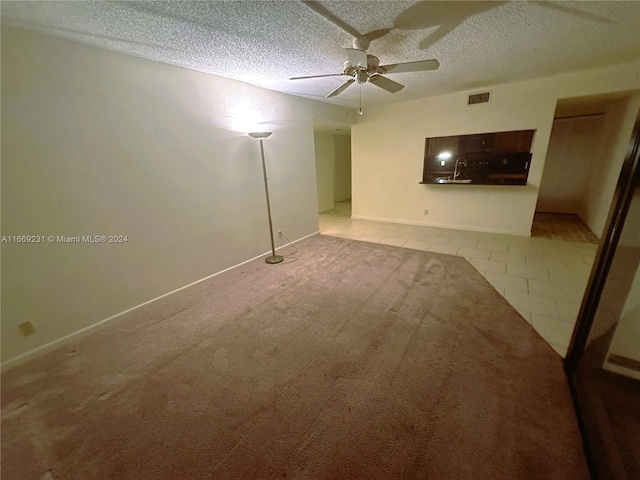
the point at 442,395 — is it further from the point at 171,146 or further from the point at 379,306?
the point at 171,146

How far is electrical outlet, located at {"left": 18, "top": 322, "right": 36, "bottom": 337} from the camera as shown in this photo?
1850 millimetres

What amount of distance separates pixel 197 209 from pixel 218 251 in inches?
23.8

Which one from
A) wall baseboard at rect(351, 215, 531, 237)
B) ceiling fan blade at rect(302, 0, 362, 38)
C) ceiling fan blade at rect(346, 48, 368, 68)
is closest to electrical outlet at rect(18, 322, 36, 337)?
ceiling fan blade at rect(302, 0, 362, 38)

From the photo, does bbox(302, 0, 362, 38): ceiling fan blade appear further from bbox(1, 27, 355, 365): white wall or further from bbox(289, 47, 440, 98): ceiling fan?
bbox(1, 27, 355, 365): white wall

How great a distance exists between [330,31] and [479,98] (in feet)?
11.0

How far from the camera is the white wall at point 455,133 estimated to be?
3.58m

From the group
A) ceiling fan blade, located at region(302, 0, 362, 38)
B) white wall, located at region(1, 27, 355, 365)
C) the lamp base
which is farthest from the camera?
the lamp base

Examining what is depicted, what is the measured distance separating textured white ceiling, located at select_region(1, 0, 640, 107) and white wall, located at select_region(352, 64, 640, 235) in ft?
1.89

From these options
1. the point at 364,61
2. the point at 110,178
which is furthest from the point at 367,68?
the point at 110,178

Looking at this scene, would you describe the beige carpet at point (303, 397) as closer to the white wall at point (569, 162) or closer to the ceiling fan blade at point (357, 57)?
the ceiling fan blade at point (357, 57)

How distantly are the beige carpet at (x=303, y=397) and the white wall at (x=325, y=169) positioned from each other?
4811 millimetres

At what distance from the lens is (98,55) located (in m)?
2.01

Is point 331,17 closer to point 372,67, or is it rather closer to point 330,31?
point 330,31

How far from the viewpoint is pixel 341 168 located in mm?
8070
